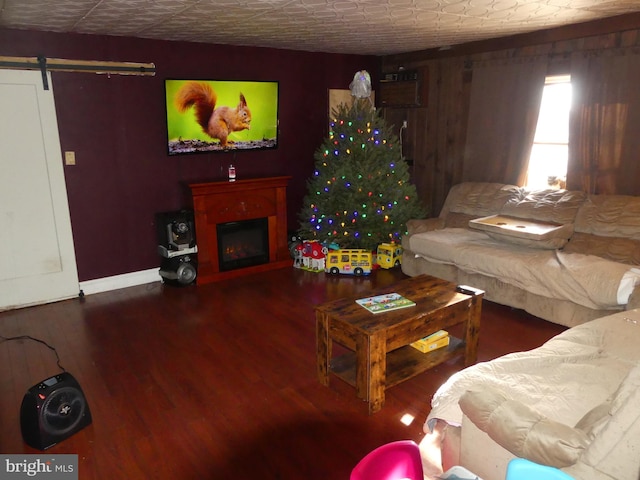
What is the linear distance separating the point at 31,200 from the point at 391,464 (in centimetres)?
401

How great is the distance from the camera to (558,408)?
75.4 inches

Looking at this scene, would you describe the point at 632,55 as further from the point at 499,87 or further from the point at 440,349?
the point at 440,349

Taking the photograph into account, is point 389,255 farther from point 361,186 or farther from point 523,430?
point 523,430

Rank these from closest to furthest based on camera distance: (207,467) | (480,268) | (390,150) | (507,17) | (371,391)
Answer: (207,467), (371,391), (507,17), (480,268), (390,150)

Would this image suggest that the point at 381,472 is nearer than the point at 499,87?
Yes

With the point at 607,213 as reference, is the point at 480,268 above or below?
below

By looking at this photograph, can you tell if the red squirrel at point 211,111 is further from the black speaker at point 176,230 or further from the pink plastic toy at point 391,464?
the pink plastic toy at point 391,464

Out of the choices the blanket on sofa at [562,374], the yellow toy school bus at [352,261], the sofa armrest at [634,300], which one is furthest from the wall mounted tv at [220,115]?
the sofa armrest at [634,300]

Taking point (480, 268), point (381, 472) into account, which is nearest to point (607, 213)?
point (480, 268)

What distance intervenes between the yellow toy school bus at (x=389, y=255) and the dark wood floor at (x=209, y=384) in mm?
867

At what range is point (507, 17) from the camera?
3.71 m

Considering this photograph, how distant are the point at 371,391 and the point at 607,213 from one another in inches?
105

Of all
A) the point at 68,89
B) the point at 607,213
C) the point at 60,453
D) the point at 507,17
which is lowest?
the point at 60,453

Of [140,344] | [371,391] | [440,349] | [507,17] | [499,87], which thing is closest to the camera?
[371,391]
